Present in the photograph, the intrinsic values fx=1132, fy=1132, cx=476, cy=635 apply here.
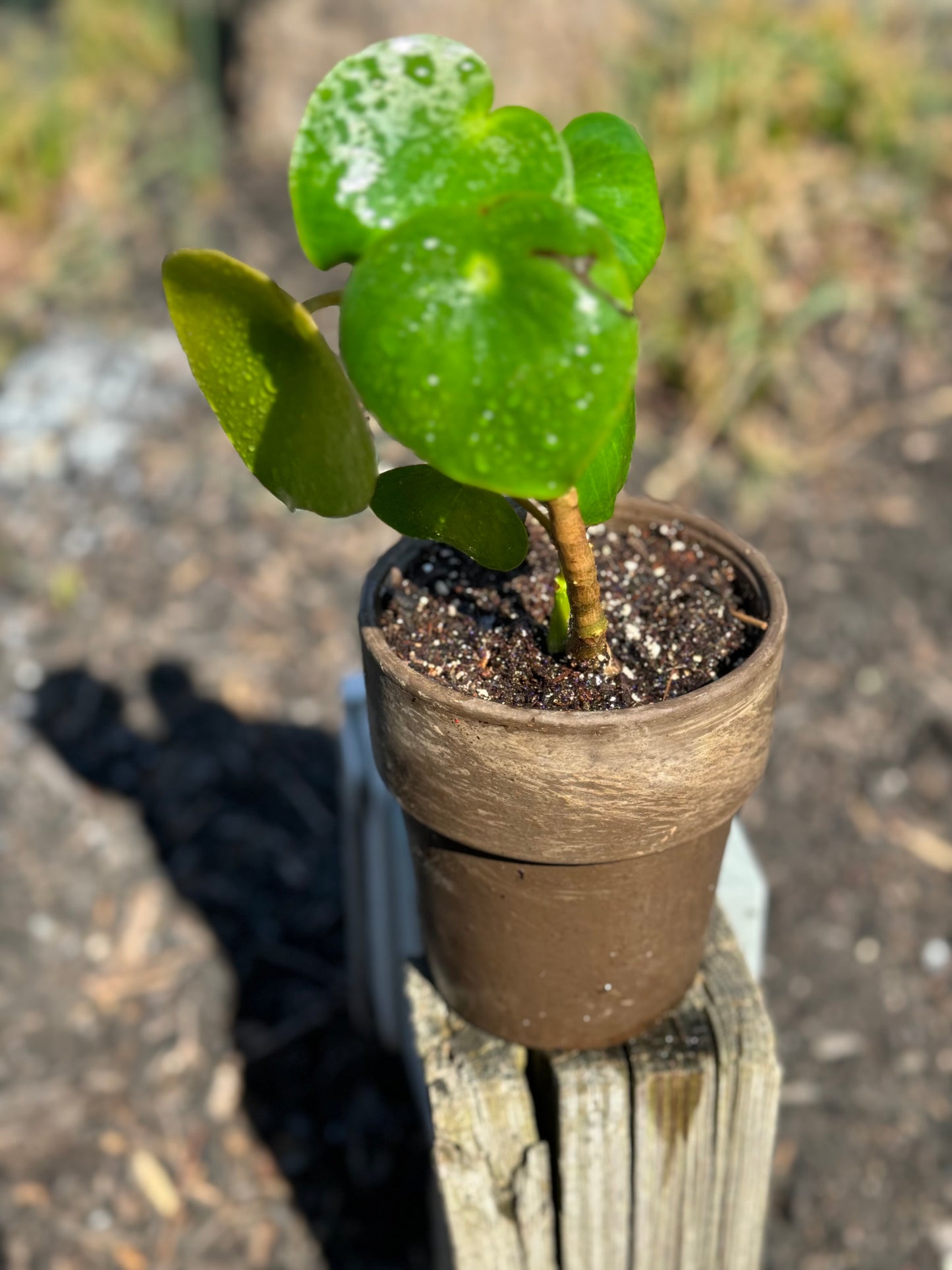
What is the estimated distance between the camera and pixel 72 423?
2516mm

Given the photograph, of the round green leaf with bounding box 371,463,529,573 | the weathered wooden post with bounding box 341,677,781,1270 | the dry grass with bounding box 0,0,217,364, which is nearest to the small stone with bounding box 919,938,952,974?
the weathered wooden post with bounding box 341,677,781,1270

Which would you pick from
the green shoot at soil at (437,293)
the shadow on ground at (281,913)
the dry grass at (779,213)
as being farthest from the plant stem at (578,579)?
the dry grass at (779,213)

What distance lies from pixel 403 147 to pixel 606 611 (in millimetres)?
396

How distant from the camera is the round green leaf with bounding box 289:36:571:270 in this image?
1.86 ft

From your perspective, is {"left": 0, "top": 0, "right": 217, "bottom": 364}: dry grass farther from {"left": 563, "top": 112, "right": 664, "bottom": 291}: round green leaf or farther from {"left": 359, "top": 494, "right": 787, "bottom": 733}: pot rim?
{"left": 563, "top": 112, "right": 664, "bottom": 291}: round green leaf

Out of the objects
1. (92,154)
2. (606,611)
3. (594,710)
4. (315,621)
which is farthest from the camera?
(92,154)

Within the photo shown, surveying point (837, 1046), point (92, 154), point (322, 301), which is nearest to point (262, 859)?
point (837, 1046)

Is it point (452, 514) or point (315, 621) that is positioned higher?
point (452, 514)

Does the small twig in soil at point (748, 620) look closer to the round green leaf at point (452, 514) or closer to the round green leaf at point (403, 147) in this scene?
the round green leaf at point (452, 514)

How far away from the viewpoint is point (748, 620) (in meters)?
0.83

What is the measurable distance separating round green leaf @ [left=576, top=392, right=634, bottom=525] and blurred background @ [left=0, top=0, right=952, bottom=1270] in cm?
108

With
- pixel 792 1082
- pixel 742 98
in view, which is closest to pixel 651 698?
pixel 792 1082

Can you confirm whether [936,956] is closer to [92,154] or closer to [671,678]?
[671,678]

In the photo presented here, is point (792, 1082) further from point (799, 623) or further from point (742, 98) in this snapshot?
point (742, 98)
